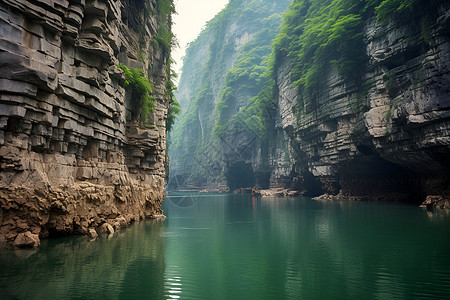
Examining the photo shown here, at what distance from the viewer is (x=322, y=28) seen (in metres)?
28.8

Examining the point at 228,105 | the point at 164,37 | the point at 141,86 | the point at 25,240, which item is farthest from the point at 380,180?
the point at 228,105

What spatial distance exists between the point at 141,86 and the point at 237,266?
12.4 m

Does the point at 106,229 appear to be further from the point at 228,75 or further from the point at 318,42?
the point at 228,75

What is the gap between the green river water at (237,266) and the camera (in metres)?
6.16

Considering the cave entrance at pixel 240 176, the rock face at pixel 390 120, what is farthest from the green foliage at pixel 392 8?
the cave entrance at pixel 240 176

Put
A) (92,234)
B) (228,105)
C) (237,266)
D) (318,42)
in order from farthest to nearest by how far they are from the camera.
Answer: (228,105), (318,42), (92,234), (237,266)

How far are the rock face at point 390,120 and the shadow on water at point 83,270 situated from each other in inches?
745

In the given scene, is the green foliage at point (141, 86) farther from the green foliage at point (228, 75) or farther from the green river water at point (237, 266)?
the green foliage at point (228, 75)

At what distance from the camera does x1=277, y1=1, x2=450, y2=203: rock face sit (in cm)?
1855

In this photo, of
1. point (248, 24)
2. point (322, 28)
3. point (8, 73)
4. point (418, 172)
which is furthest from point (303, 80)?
point (248, 24)

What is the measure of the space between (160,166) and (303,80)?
21062 millimetres

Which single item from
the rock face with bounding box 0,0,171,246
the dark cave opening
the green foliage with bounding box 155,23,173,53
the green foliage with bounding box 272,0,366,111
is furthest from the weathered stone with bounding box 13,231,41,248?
the dark cave opening

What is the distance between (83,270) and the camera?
24.2 feet

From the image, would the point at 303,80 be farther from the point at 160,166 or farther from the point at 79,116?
the point at 79,116
